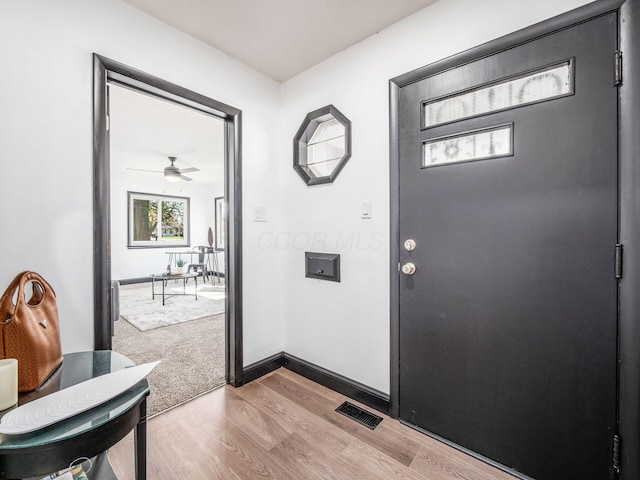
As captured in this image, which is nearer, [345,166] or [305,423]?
[305,423]

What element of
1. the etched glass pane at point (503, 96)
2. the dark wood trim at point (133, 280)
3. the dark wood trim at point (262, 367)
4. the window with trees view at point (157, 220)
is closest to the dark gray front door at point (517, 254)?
the etched glass pane at point (503, 96)

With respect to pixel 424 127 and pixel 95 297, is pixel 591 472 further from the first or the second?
pixel 95 297

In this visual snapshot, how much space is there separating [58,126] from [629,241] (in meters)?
2.49

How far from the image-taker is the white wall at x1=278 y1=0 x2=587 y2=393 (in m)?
1.62

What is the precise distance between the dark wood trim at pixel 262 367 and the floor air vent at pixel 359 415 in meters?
0.70

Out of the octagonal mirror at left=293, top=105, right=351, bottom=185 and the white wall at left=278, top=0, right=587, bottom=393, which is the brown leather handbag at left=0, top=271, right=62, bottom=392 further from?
the octagonal mirror at left=293, top=105, right=351, bottom=185

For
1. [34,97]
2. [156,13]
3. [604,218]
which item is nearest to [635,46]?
[604,218]

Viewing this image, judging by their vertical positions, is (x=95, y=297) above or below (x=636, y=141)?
below

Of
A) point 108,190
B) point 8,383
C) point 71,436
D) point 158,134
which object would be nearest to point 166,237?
point 158,134

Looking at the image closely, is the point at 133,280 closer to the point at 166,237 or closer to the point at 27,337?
the point at 166,237

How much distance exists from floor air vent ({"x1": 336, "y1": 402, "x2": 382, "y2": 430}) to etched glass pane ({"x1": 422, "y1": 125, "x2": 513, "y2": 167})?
1514 mm

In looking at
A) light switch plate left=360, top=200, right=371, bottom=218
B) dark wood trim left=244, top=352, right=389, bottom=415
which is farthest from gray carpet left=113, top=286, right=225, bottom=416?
light switch plate left=360, top=200, right=371, bottom=218

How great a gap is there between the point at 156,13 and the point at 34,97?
0.82 m

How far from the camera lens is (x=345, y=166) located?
203 centimetres
